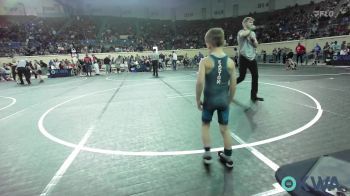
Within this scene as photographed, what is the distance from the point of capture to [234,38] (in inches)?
1404

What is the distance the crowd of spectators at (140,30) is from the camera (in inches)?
1068

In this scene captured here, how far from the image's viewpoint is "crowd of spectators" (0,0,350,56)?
27.1 metres

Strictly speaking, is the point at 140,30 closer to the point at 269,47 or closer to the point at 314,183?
the point at 269,47

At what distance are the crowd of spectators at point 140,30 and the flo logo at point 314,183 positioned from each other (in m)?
23.7

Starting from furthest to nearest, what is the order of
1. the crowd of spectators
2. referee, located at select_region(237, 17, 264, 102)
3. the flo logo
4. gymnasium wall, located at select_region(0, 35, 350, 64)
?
the crowd of spectators
gymnasium wall, located at select_region(0, 35, 350, 64)
referee, located at select_region(237, 17, 264, 102)
the flo logo

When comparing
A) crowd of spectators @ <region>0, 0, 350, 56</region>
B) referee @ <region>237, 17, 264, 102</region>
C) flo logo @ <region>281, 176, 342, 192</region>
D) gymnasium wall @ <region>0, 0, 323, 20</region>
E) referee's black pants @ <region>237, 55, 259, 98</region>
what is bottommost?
flo logo @ <region>281, 176, 342, 192</region>

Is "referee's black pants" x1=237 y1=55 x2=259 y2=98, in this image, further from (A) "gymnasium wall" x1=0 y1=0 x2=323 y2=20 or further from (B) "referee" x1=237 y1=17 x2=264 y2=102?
(A) "gymnasium wall" x1=0 y1=0 x2=323 y2=20

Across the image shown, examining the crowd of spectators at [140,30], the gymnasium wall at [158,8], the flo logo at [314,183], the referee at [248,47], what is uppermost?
the gymnasium wall at [158,8]

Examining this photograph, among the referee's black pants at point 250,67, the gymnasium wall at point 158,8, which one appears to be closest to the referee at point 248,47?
the referee's black pants at point 250,67

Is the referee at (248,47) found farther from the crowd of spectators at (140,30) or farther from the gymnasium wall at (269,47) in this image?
the crowd of spectators at (140,30)

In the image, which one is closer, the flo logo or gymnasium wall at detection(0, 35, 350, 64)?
the flo logo

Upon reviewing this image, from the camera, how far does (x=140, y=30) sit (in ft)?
132

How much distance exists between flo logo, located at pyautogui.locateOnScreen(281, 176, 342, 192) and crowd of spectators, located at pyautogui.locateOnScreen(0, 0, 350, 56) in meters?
23.7

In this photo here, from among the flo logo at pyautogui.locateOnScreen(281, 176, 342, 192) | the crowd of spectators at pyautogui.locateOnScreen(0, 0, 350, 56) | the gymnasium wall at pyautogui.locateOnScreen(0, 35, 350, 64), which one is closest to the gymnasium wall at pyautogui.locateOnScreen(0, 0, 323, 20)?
the crowd of spectators at pyautogui.locateOnScreen(0, 0, 350, 56)
